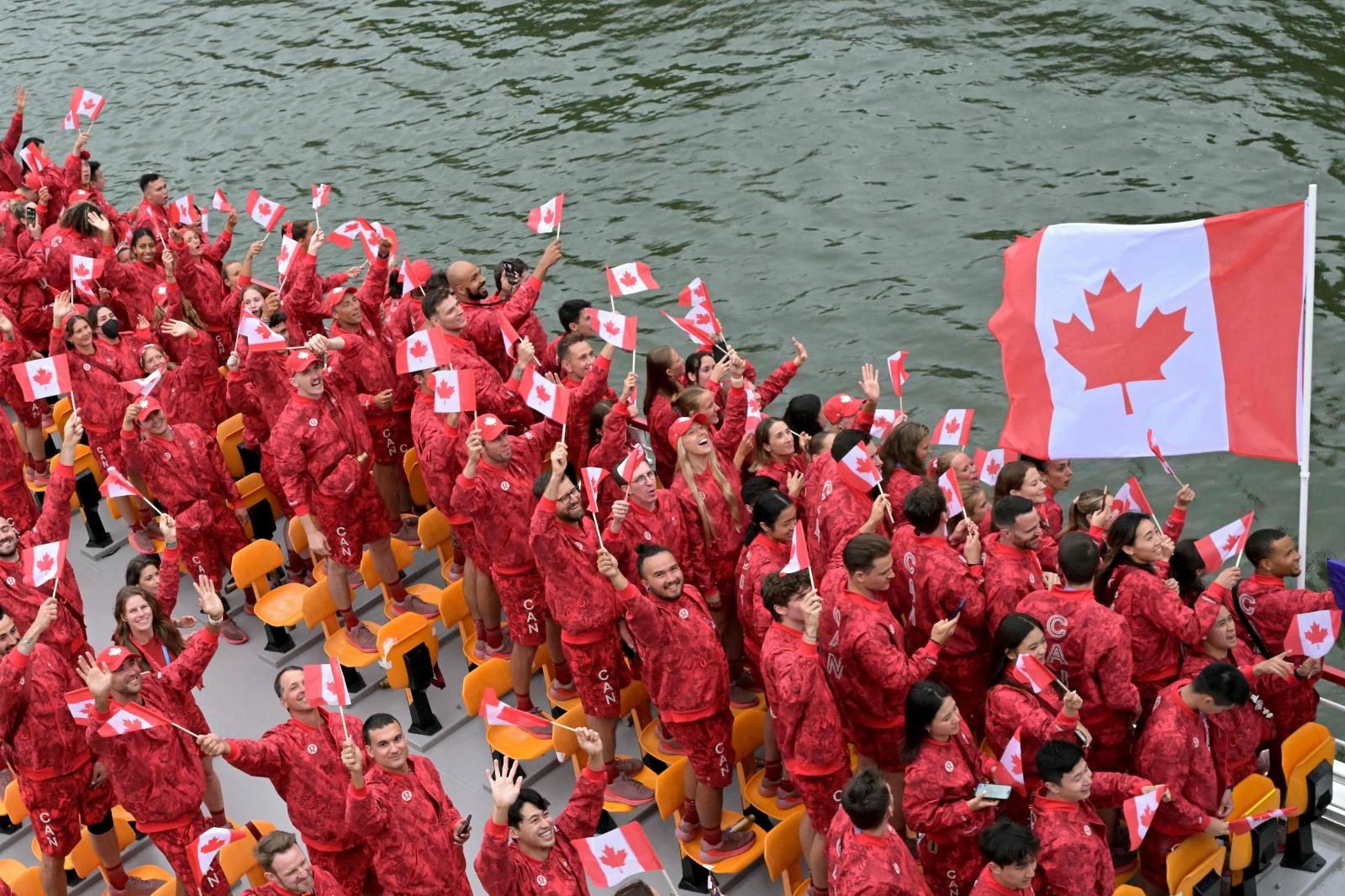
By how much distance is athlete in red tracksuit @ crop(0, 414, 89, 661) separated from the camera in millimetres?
9805

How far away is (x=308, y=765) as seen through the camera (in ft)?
27.2

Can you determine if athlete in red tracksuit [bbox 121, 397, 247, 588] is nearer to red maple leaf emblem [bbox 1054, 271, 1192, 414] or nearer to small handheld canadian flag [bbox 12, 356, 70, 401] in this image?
small handheld canadian flag [bbox 12, 356, 70, 401]

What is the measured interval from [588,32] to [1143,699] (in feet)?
60.5

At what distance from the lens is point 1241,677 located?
7812 mm

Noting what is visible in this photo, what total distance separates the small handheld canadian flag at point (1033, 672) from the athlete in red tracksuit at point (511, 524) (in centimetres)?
315

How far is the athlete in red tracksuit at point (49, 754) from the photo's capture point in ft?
28.8

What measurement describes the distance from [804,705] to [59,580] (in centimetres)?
522

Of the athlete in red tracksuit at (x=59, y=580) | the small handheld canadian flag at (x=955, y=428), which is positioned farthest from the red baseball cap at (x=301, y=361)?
the small handheld canadian flag at (x=955, y=428)

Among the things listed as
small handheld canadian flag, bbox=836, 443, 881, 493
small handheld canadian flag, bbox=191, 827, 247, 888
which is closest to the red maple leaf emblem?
small handheld canadian flag, bbox=836, 443, 881, 493

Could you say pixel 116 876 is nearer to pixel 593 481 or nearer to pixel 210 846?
pixel 210 846

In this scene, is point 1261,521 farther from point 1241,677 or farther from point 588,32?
point 588,32

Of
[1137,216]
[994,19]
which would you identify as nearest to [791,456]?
Result: [1137,216]

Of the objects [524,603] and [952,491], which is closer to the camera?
[952,491]

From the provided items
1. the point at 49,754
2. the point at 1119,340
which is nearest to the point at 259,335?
the point at 49,754
